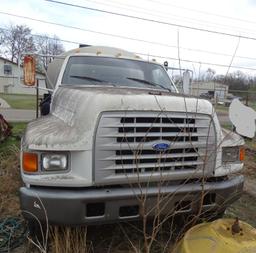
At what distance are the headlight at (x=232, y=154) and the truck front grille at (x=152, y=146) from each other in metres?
0.17

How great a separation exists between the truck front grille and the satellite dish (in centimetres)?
28

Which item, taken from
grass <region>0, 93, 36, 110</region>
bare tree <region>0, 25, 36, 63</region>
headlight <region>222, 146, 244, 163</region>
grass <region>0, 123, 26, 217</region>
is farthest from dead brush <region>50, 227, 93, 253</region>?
bare tree <region>0, 25, 36, 63</region>

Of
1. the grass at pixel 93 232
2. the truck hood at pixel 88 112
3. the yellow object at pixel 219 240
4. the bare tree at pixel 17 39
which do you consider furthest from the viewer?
the bare tree at pixel 17 39

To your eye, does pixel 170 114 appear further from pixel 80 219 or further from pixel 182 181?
pixel 80 219

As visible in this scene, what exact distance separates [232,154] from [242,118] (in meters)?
0.54

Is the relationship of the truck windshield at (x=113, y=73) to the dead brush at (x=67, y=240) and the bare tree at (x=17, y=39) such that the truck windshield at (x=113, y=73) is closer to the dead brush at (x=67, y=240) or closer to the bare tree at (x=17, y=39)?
the dead brush at (x=67, y=240)

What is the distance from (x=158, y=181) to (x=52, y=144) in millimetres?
988

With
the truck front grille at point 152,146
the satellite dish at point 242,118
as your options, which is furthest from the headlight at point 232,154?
the satellite dish at point 242,118

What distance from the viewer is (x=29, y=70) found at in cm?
460

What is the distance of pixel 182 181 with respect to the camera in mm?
3270

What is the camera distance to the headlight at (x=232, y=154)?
342cm

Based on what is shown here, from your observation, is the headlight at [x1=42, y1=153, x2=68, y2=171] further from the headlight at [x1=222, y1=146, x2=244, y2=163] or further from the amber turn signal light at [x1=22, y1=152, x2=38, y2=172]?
the headlight at [x1=222, y1=146, x2=244, y2=163]

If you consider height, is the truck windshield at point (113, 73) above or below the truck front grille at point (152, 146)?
above

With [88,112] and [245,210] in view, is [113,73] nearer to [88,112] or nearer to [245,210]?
[88,112]
